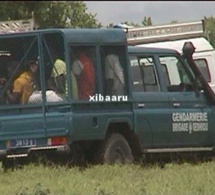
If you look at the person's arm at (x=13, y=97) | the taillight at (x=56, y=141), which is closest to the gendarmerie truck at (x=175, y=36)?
the person's arm at (x=13, y=97)

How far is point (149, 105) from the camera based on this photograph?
10586 millimetres

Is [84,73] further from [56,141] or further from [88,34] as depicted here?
[56,141]

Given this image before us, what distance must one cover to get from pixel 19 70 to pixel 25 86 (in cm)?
36

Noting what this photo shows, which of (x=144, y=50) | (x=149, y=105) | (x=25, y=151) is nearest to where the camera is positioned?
(x=25, y=151)

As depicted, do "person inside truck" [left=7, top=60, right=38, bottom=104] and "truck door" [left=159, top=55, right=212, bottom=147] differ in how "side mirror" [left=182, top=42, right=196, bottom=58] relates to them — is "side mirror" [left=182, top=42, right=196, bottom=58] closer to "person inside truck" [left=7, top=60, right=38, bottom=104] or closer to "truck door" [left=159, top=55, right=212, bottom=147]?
"truck door" [left=159, top=55, right=212, bottom=147]

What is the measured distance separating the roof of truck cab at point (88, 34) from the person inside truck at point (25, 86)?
490 millimetres

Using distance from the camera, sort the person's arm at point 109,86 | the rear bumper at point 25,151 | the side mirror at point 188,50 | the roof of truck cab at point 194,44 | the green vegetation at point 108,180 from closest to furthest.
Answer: the green vegetation at point 108,180
the rear bumper at point 25,151
the person's arm at point 109,86
the side mirror at point 188,50
the roof of truck cab at point 194,44

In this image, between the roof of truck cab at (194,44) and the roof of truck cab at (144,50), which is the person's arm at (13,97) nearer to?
the roof of truck cab at (144,50)

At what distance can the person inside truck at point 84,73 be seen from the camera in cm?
955

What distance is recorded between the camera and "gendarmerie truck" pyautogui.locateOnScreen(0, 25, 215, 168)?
9.41 m

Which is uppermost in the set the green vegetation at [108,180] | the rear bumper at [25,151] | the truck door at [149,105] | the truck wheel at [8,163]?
the truck door at [149,105]

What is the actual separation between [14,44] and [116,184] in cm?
323

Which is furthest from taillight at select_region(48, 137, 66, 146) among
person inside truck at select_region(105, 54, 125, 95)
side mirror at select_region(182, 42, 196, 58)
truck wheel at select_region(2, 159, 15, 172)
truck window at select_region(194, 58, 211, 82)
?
truck window at select_region(194, 58, 211, 82)

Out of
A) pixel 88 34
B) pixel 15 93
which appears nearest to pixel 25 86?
pixel 15 93
